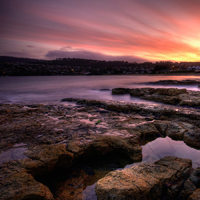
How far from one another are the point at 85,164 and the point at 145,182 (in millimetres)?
1868

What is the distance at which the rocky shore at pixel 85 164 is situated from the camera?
2.76 m

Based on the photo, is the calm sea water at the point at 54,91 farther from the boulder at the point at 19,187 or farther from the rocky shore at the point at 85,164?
the boulder at the point at 19,187

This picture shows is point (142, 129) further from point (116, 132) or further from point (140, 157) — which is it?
point (140, 157)

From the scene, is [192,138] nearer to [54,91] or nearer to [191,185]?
[191,185]

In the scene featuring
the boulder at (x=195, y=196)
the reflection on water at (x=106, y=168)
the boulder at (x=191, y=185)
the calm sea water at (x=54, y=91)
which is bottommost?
the calm sea water at (x=54, y=91)

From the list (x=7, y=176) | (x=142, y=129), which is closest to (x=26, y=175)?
(x=7, y=176)

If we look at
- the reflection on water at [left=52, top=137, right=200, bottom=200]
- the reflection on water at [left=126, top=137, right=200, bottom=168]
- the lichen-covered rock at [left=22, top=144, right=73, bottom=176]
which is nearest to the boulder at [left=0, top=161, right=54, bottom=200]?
the lichen-covered rock at [left=22, top=144, right=73, bottom=176]

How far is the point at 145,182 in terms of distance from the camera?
9.62 ft

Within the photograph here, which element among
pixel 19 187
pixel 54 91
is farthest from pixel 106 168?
pixel 54 91

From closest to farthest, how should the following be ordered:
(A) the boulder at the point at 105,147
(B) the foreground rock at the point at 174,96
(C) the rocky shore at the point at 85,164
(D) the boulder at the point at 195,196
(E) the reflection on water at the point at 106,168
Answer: (D) the boulder at the point at 195,196 < (C) the rocky shore at the point at 85,164 < (E) the reflection on water at the point at 106,168 < (A) the boulder at the point at 105,147 < (B) the foreground rock at the point at 174,96

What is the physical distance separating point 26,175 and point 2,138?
8.58ft

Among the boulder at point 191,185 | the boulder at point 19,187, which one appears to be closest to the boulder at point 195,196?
the boulder at point 191,185

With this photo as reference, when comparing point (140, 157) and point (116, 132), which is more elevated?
point (116, 132)

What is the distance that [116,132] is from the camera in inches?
214
